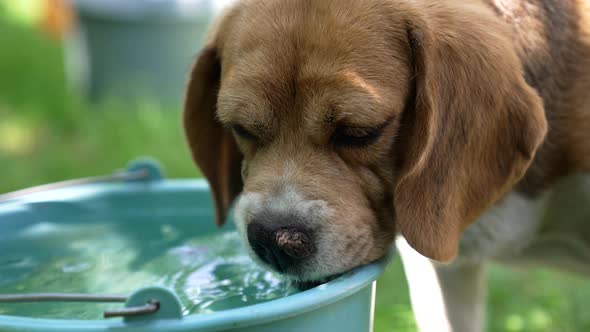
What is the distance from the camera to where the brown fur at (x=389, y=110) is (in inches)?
106

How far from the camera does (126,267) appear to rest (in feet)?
10.9

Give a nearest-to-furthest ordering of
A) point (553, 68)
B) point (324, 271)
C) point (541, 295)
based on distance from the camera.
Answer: point (324, 271), point (553, 68), point (541, 295)

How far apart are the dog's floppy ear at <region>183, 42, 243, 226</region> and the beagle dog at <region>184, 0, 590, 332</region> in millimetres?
353

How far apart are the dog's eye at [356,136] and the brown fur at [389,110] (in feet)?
0.08

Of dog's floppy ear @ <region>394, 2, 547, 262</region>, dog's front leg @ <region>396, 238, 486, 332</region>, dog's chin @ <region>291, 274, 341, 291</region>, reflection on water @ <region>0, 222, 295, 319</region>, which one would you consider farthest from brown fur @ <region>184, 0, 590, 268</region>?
dog's front leg @ <region>396, 238, 486, 332</region>

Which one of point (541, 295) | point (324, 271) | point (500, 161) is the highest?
point (500, 161)

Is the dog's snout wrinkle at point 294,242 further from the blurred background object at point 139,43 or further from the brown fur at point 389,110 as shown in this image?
the blurred background object at point 139,43

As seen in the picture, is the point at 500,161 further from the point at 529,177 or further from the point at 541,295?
the point at 541,295

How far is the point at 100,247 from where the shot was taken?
353cm

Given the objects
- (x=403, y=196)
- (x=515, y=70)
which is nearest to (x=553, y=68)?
(x=515, y=70)

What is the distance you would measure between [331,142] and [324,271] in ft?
1.38

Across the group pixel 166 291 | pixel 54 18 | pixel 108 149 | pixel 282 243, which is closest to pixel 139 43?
pixel 108 149

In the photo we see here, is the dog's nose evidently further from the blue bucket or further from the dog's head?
the blue bucket

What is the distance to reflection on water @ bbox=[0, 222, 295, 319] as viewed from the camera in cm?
281
